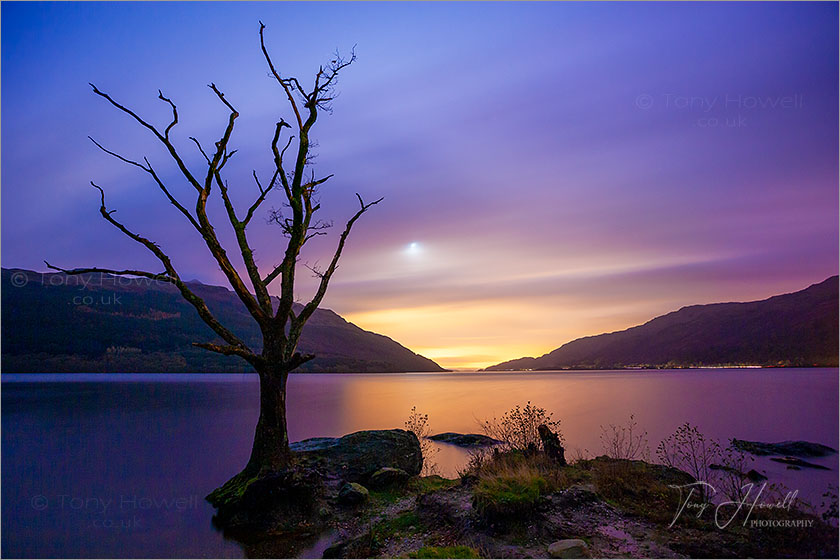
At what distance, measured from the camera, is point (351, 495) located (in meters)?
13.5

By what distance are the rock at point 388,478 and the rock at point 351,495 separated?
1.45 m

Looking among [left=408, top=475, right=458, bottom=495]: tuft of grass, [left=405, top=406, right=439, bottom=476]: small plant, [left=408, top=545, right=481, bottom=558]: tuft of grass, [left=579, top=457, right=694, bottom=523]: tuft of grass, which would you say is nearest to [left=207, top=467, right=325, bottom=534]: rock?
[left=408, top=475, right=458, bottom=495]: tuft of grass

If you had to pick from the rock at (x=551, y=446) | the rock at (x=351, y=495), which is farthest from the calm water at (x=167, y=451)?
the rock at (x=551, y=446)

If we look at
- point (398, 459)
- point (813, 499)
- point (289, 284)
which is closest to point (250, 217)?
point (289, 284)

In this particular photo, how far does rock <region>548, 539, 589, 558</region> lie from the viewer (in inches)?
310

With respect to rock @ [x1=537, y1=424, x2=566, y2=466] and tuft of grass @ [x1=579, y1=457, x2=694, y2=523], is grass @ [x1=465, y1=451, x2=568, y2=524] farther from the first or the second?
rock @ [x1=537, y1=424, x2=566, y2=466]

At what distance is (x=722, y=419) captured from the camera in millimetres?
42500

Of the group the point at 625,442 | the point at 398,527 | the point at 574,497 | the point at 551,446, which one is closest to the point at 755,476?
the point at 551,446

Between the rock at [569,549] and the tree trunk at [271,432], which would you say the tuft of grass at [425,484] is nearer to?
the tree trunk at [271,432]

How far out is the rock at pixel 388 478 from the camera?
50.0 ft

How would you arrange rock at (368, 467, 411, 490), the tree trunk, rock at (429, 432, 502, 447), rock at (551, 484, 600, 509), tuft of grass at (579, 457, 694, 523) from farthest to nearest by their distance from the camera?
rock at (429, 432, 502, 447) < rock at (368, 467, 411, 490) < the tree trunk < rock at (551, 484, 600, 509) < tuft of grass at (579, 457, 694, 523)

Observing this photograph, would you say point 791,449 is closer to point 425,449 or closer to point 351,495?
point 425,449

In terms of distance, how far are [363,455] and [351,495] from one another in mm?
3188

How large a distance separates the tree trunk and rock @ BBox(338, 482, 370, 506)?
6.39ft
